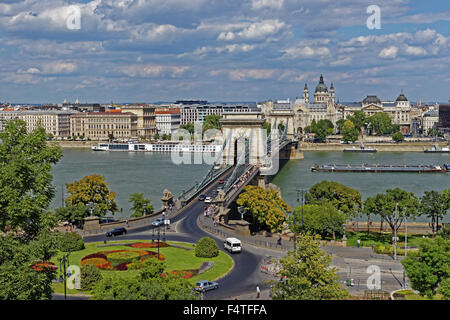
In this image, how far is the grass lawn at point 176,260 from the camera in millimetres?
20344

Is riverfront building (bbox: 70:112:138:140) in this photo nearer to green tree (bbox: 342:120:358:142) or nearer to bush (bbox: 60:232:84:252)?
green tree (bbox: 342:120:358:142)

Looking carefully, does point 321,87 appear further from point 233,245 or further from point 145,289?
point 145,289

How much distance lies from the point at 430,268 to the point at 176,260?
10.1m

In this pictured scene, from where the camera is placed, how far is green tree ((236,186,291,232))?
3027cm

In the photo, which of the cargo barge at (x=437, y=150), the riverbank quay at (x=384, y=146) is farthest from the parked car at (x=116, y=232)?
the cargo barge at (x=437, y=150)

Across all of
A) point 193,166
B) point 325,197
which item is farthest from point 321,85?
point 325,197

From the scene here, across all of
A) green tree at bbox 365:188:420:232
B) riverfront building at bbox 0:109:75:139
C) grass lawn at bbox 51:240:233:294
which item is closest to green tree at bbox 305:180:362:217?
green tree at bbox 365:188:420:232

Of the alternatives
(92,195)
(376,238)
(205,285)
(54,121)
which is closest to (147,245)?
(205,285)

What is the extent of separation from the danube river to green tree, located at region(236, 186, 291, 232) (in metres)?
11.1

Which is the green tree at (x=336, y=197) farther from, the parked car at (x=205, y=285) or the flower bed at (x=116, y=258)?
the parked car at (x=205, y=285)

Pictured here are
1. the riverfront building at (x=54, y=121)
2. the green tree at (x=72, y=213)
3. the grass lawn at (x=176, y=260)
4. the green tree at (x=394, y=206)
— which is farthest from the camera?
the riverfront building at (x=54, y=121)

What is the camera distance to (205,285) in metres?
18.7

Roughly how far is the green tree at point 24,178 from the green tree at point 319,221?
51.9 feet

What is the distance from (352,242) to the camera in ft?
98.0
